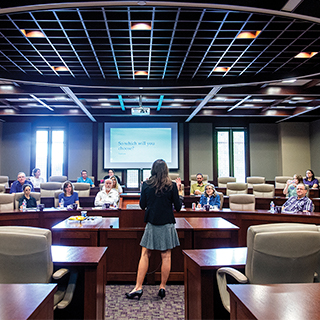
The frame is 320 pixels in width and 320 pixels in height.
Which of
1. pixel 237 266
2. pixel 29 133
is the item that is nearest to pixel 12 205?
pixel 237 266

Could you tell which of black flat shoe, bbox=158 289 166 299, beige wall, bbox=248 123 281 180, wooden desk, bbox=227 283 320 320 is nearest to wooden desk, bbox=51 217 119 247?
black flat shoe, bbox=158 289 166 299

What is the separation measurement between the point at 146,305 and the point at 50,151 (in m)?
9.21

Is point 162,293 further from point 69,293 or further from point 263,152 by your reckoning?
point 263,152

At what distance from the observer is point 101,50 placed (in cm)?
512

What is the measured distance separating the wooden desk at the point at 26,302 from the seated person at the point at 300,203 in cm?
445

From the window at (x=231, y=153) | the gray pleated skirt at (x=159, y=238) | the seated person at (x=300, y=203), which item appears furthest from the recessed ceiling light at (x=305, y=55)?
the window at (x=231, y=153)

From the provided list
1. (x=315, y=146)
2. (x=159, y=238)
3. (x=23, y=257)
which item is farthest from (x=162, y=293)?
(x=315, y=146)

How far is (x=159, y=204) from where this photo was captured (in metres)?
3.08

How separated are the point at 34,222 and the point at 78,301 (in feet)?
9.36

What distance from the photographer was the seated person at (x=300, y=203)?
4863 millimetres

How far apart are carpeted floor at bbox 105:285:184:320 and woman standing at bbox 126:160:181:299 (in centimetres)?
10

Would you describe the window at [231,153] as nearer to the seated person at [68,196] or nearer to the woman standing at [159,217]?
the seated person at [68,196]

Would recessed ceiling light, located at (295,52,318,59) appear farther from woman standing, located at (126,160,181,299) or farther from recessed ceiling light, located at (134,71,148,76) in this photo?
woman standing, located at (126,160,181,299)

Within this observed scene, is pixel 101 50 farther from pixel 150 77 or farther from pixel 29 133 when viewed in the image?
pixel 29 133
